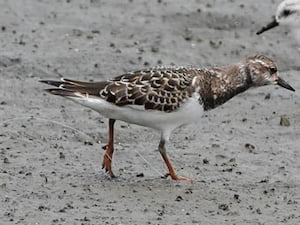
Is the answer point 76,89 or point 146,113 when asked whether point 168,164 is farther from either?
point 76,89

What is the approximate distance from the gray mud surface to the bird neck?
60 centimetres

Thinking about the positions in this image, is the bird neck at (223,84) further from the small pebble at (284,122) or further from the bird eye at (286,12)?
the bird eye at (286,12)

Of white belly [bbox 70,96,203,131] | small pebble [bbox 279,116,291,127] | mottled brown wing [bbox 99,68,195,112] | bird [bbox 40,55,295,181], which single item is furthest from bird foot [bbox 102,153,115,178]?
small pebble [bbox 279,116,291,127]

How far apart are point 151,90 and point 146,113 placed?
0.56 ft

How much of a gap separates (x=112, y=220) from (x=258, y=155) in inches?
82.1

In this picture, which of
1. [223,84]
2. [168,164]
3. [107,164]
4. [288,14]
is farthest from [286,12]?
[107,164]

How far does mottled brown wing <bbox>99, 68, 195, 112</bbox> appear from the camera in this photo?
720 cm

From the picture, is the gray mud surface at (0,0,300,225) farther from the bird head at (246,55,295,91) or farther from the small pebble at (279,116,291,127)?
the bird head at (246,55,295,91)

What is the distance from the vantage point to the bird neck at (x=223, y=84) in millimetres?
7395

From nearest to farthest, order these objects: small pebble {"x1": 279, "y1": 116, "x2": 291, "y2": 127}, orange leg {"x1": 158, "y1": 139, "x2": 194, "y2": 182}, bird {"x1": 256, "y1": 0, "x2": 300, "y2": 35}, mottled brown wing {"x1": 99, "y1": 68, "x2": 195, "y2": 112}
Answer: mottled brown wing {"x1": 99, "y1": 68, "x2": 195, "y2": 112} < orange leg {"x1": 158, "y1": 139, "x2": 194, "y2": 182} < small pebble {"x1": 279, "y1": 116, "x2": 291, "y2": 127} < bird {"x1": 256, "y1": 0, "x2": 300, "y2": 35}

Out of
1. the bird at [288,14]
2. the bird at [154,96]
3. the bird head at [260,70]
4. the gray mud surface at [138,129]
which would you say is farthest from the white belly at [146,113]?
the bird at [288,14]

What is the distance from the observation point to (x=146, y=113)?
23.7 feet

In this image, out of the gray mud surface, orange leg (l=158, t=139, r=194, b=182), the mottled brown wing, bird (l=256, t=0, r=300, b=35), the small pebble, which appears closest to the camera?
the gray mud surface

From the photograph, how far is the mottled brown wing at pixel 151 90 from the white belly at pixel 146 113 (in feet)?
0.12
